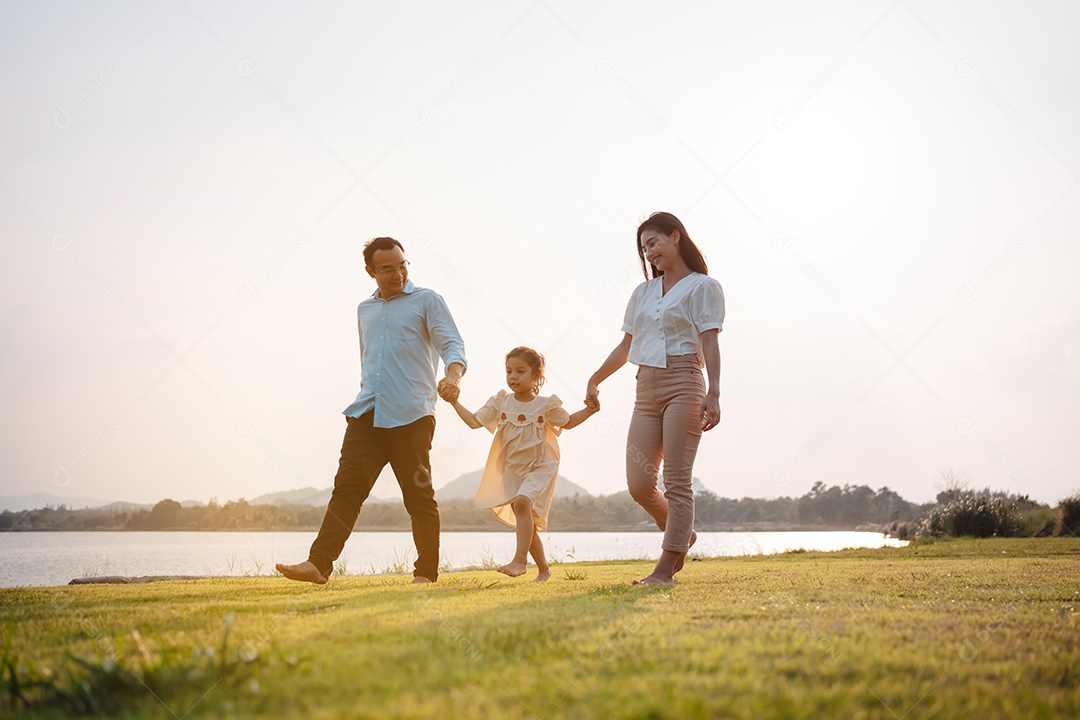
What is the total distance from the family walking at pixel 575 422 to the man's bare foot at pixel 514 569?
0.01 meters

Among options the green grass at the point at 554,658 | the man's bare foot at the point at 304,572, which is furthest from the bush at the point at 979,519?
the man's bare foot at the point at 304,572

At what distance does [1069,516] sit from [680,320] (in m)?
12.4

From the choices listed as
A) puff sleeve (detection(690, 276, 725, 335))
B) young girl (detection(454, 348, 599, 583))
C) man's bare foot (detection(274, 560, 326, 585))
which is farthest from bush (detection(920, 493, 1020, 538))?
man's bare foot (detection(274, 560, 326, 585))

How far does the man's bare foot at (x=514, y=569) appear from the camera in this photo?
564 centimetres

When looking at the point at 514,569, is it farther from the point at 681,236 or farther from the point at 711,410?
the point at 681,236

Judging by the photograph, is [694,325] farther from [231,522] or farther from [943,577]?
[231,522]

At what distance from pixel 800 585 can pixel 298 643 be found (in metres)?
3.35

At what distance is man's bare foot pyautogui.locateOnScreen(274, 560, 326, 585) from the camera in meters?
4.95

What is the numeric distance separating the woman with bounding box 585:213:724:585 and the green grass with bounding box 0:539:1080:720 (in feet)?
4.30

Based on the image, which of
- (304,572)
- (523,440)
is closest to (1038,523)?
(523,440)

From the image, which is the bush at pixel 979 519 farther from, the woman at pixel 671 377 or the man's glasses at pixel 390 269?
the man's glasses at pixel 390 269

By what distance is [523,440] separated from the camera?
254 inches

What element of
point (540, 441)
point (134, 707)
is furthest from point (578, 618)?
point (540, 441)

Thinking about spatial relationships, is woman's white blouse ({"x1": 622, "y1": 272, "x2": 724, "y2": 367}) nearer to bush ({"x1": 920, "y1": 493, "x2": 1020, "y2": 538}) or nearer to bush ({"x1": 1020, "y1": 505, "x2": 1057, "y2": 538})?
bush ({"x1": 920, "y1": 493, "x2": 1020, "y2": 538})
